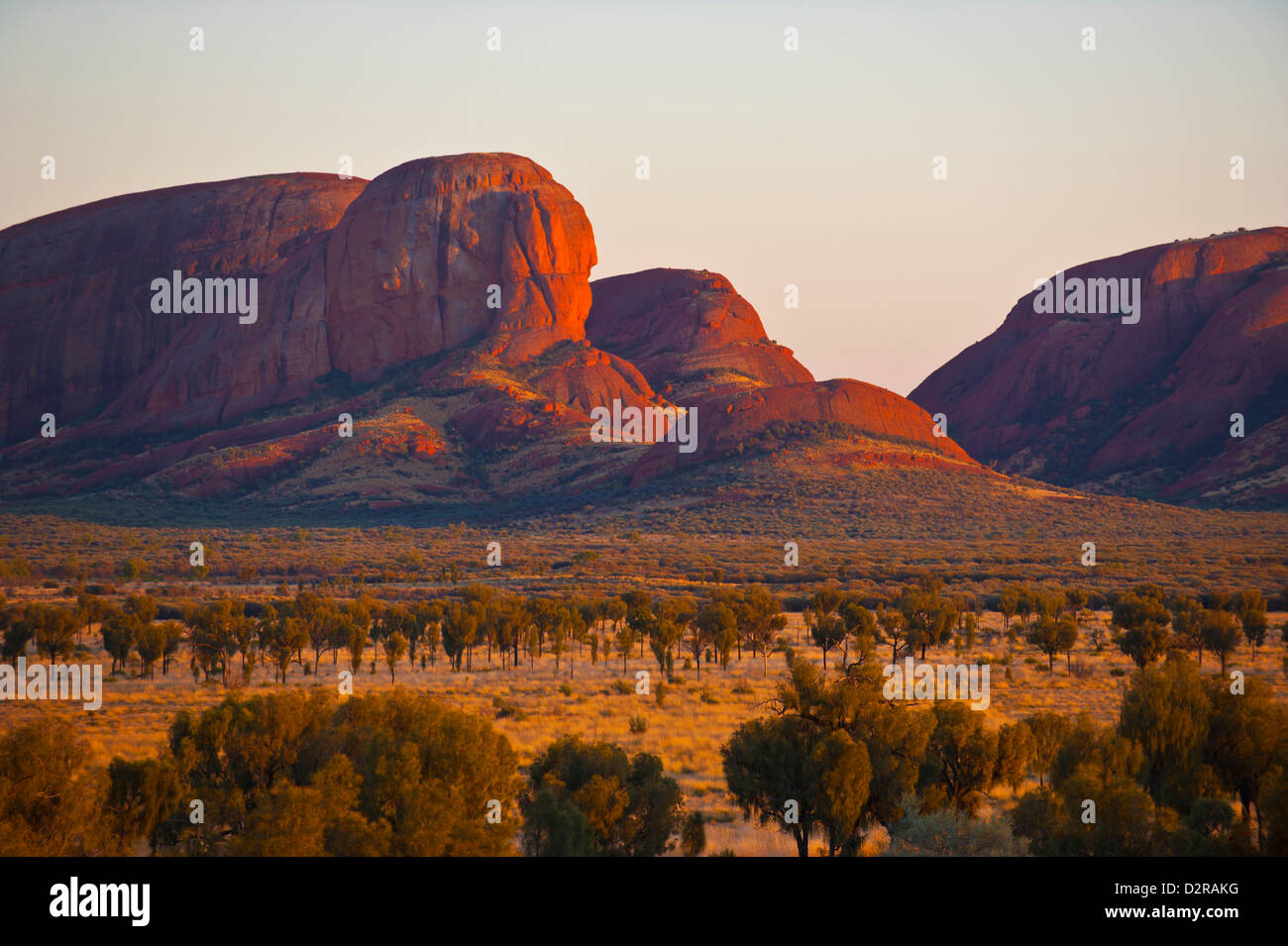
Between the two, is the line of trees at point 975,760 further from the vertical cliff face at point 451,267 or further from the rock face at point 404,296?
the vertical cliff face at point 451,267

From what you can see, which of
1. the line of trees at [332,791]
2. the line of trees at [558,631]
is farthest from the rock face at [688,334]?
the line of trees at [332,791]

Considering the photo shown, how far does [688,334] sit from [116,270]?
301 feet

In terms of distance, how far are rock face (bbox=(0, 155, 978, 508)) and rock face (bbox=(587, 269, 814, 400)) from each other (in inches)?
18.2

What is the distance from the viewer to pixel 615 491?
107 metres

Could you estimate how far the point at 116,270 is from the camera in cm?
17562

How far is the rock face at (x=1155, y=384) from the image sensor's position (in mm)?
129125

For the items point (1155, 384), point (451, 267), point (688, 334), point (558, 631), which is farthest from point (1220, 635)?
point (688, 334)

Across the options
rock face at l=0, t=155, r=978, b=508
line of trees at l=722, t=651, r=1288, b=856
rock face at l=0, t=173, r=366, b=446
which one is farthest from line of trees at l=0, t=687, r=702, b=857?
rock face at l=0, t=173, r=366, b=446

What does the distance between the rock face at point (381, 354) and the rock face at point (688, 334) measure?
46 cm

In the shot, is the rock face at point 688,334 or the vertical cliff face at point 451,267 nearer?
the vertical cliff face at point 451,267

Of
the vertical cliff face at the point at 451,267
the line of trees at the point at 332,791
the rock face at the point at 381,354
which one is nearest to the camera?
the line of trees at the point at 332,791

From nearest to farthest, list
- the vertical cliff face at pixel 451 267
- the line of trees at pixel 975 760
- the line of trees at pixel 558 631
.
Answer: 1. the line of trees at pixel 975 760
2. the line of trees at pixel 558 631
3. the vertical cliff face at pixel 451 267
